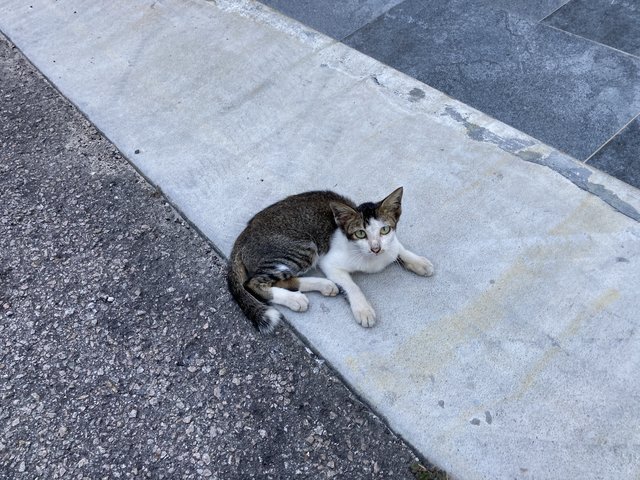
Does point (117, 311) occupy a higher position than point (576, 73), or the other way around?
point (576, 73)

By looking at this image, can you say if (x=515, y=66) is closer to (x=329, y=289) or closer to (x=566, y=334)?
(x=566, y=334)

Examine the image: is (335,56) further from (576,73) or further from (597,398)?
(597,398)

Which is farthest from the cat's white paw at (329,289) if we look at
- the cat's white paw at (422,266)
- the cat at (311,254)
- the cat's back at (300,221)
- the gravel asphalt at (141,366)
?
the cat's white paw at (422,266)

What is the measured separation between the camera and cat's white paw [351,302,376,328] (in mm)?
3139

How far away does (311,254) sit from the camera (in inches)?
134

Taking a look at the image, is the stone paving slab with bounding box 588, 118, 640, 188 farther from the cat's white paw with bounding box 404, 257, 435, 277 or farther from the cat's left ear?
the cat's left ear

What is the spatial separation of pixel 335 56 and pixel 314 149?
1.22m

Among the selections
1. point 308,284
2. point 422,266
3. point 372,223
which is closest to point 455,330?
point 422,266

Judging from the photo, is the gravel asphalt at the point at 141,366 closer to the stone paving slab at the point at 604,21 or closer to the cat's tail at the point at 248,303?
the cat's tail at the point at 248,303

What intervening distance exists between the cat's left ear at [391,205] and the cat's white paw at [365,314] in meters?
0.49

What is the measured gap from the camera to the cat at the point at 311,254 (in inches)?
125

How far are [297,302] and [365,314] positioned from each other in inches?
14.9

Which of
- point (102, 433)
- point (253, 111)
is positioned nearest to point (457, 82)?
point (253, 111)

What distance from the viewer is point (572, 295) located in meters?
3.18
